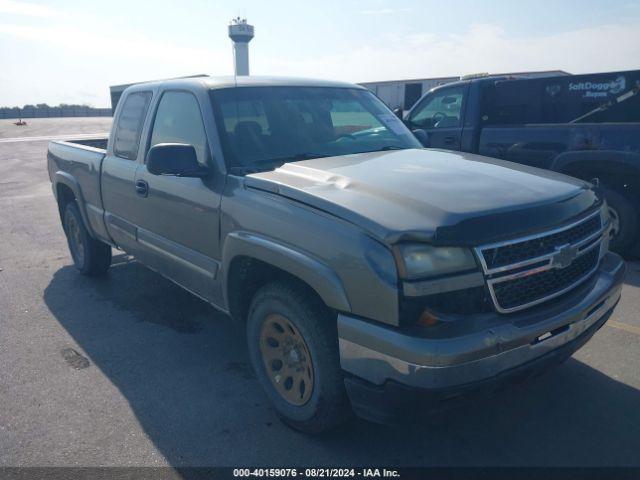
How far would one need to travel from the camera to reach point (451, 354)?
2.16 m

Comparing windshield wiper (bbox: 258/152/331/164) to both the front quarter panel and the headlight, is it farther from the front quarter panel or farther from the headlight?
the headlight

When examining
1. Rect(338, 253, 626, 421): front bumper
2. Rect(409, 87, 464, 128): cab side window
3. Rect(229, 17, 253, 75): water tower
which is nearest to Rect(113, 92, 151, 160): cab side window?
Rect(338, 253, 626, 421): front bumper

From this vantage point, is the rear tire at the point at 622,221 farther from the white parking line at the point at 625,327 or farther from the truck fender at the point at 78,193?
the truck fender at the point at 78,193

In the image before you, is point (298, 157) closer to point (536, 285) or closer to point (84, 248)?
point (536, 285)

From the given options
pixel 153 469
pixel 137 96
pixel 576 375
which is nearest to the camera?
pixel 153 469

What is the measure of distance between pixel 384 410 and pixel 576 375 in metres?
1.82

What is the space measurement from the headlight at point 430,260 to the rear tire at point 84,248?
4.24m

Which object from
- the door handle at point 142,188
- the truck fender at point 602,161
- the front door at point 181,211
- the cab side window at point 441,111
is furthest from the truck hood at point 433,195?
the cab side window at point 441,111

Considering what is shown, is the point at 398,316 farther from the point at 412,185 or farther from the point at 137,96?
the point at 137,96

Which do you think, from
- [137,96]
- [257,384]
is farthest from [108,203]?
[257,384]

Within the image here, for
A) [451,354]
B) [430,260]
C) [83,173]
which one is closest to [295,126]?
[430,260]

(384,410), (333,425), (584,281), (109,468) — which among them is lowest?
(109,468)

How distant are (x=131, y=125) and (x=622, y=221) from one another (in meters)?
5.07

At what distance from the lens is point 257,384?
3.54 meters
